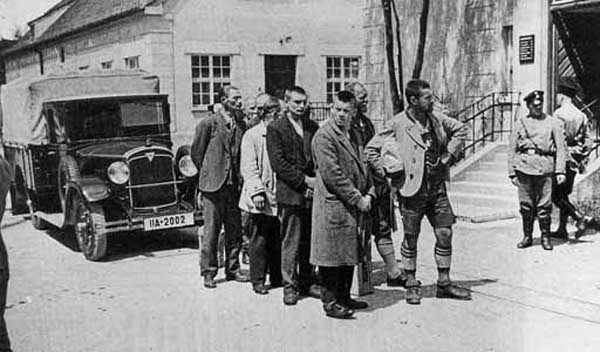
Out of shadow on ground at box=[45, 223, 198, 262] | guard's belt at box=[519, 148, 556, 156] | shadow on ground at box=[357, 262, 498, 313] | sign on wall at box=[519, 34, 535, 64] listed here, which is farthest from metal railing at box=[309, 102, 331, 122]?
shadow on ground at box=[357, 262, 498, 313]

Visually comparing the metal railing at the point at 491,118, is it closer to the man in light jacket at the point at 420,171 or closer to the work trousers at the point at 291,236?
the man in light jacket at the point at 420,171

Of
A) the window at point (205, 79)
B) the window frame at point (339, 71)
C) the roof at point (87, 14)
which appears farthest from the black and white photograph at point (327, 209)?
the roof at point (87, 14)

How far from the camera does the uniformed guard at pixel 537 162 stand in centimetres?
947

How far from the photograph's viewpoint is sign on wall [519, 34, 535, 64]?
47.6ft

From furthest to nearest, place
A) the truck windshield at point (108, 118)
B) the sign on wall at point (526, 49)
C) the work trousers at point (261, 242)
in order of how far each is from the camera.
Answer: the sign on wall at point (526, 49) < the truck windshield at point (108, 118) < the work trousers at point (261, 242)

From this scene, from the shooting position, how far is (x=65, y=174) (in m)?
10.9

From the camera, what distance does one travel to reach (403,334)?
6.18 meters

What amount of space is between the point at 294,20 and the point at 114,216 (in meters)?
15.8

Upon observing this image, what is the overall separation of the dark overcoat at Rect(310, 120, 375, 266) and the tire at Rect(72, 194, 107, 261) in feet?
13.3

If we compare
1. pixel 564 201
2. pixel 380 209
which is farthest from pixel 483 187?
pixel 380 209

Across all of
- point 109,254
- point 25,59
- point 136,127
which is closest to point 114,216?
point 109,254

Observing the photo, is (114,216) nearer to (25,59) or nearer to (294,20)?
(294,20)

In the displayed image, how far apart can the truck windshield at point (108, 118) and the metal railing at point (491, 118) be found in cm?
685

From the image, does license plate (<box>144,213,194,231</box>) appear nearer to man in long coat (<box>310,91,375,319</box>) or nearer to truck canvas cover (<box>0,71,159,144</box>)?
truck canvas cover (<box>0,71,159,144</box>)
